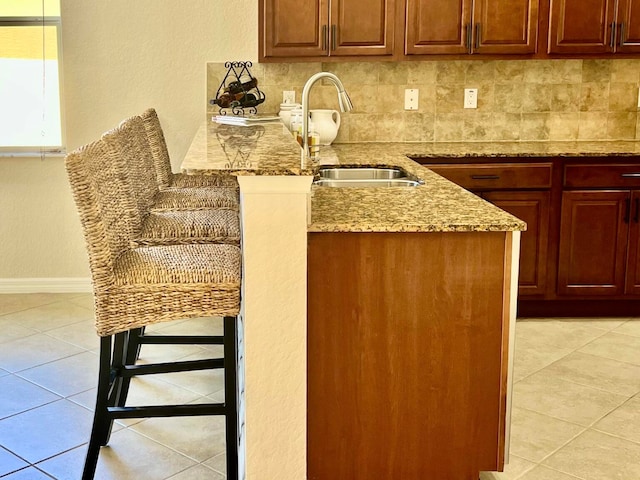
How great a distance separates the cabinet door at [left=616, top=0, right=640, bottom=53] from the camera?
4.24 metres

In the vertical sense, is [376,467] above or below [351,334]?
below

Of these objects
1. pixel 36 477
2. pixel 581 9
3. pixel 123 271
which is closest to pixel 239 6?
pixel 581 9

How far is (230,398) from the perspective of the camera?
7.79 feet

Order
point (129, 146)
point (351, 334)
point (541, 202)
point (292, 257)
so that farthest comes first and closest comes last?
point (541, 202) → point (129, 146) → point (351, 334) → point (292, 257)

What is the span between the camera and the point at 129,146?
2.82 meters

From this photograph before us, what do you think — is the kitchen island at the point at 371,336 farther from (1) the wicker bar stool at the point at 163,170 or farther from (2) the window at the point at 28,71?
(2) the window at the point at 28,71

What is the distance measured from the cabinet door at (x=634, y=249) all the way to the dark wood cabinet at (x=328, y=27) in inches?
59.7

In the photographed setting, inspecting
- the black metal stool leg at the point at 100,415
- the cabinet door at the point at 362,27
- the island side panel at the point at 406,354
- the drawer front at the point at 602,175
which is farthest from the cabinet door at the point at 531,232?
the black metal stool leg at the point at 100,415

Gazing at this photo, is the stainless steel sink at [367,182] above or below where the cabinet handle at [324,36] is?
below

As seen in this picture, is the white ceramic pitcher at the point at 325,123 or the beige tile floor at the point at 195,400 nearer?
the beige tile floor at the point at 195,400

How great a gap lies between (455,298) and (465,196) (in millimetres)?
552

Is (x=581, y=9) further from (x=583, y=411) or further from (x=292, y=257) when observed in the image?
(x=292, y=257)

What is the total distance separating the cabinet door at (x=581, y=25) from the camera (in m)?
4.23

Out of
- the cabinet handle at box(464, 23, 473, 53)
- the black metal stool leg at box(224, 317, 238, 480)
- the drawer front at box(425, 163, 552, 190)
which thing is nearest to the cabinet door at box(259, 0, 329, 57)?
the cabinet handle at box(464, 23, 473, 53)
